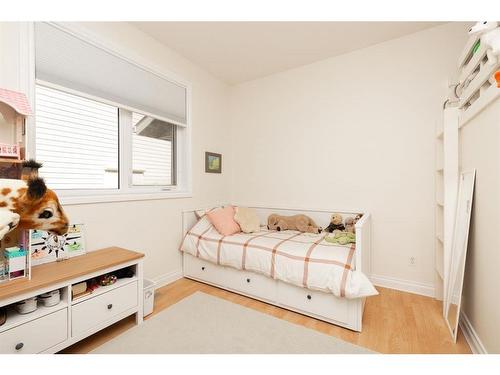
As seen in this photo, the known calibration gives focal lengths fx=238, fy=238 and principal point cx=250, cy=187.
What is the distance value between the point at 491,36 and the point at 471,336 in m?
1.76

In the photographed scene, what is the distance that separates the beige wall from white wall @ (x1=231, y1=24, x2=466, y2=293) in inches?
26.6

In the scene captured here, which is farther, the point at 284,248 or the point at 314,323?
the point at 284,248

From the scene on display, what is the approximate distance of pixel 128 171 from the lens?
7.50 ft

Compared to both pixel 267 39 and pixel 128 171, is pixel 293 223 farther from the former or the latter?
pixel 267 39

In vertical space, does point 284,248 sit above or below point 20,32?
below

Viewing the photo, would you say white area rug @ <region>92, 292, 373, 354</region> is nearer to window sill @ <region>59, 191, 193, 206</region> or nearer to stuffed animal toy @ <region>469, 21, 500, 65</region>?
window sill @ <region>59, 191, 193, 206</region>

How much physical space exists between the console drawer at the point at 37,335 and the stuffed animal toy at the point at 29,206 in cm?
51

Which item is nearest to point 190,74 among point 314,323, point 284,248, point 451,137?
point 284,248

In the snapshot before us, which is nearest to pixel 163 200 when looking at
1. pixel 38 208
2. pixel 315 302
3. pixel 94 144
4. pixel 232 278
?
pixel 94 144

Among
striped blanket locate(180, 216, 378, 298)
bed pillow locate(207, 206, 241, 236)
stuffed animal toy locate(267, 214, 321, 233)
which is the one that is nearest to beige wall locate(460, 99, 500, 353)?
striped blanket locate(180, 216, 378, 298)

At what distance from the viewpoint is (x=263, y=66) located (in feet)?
9.66

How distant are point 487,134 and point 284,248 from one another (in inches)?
59.7
